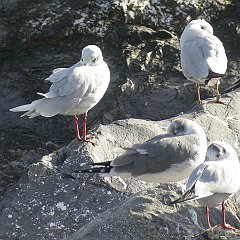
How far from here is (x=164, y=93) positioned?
9539 mm

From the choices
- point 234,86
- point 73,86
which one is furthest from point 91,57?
point 234,86

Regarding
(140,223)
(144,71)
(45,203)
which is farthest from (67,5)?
(140,223)

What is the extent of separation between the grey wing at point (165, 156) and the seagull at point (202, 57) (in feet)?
6.23

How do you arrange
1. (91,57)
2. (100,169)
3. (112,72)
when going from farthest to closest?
1. (112,72)
2. (91,57)
3. (100,169)

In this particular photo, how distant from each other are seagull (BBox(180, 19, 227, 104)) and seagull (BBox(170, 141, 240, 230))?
91.0 inches

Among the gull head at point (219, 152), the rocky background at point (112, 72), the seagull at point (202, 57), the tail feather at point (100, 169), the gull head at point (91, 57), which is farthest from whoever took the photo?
the seagull at point (202, 57)

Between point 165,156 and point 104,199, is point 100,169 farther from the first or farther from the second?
point 165,156

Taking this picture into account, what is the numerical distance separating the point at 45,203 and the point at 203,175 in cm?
196

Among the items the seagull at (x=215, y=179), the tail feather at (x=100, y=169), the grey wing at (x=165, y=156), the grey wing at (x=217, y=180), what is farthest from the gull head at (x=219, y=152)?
the tail feather at (x=100, y=169)

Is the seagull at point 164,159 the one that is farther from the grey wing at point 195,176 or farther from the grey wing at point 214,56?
the grey wing at point 214,56

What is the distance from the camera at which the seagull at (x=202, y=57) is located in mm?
8492

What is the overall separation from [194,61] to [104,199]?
221cm

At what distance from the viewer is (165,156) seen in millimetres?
6691

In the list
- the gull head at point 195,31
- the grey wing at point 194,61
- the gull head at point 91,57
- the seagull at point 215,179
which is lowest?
the grey wing at point 194,61
